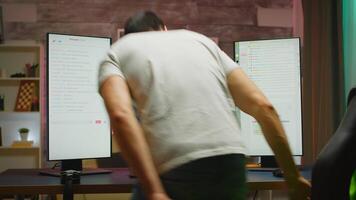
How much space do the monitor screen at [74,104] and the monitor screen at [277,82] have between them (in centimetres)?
85

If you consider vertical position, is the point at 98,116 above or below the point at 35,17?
below

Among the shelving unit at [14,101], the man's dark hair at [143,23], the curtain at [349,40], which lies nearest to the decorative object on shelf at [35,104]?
the shelving unit at [14,101]

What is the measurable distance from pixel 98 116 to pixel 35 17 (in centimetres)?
259

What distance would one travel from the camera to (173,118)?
1.44m

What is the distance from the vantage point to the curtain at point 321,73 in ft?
12.0

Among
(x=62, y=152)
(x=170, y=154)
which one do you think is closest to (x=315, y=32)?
(x=62, y=152)

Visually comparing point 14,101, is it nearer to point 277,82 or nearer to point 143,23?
point 277,82

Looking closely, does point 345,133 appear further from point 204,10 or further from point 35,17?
point 35,17

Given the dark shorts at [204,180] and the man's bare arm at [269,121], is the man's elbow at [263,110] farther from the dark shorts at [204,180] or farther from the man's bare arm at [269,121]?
the dark shorts at [204,180]

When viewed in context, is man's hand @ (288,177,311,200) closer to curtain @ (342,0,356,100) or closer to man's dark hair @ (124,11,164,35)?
man's dark hair @ (124,11,164,35)

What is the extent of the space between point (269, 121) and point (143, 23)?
543 millimetres

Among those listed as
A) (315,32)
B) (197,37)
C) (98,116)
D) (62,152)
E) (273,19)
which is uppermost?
(273,19)

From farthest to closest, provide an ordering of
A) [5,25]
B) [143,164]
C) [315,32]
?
[5,25], [315,32], [143,164]

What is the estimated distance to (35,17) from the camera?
16.3 ft
